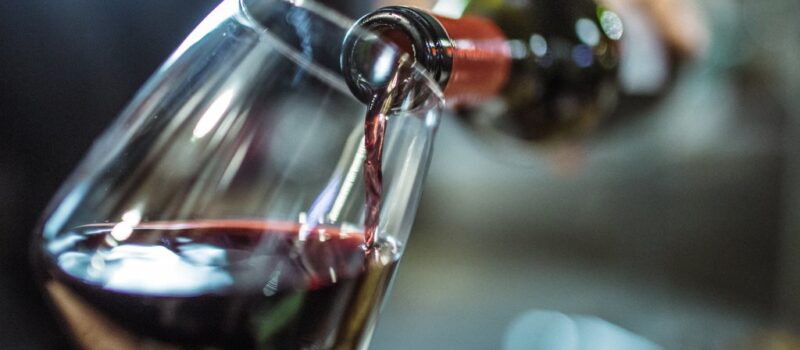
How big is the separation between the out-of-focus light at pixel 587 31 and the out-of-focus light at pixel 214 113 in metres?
0.30

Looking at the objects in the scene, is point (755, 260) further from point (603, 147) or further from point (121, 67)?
point (121, 67)

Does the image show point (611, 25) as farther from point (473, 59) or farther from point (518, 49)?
point (473, 59)

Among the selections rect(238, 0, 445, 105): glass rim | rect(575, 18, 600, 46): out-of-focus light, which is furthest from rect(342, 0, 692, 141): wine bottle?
rect(238, 0, 445, 105): glass rim

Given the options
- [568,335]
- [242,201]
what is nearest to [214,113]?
[242,201]

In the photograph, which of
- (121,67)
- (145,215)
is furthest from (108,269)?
(121,67)

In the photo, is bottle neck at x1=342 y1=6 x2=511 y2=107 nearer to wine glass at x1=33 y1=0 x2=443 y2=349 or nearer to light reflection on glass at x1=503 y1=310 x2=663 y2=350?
wine glass at x1=33 y1=0 x2=443 y2=349

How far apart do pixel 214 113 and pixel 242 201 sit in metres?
0.03

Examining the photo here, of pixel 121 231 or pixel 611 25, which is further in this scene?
pixel 611 25

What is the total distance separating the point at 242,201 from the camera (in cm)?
28

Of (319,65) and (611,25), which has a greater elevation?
(611,25)

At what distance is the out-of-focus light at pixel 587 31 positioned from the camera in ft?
1.67

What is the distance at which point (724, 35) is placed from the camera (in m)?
0.60

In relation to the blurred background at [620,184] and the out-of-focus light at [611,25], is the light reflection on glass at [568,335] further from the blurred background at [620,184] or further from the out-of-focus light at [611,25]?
the out-of-focus light at [611,25]

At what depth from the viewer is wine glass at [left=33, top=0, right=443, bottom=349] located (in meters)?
0.23
